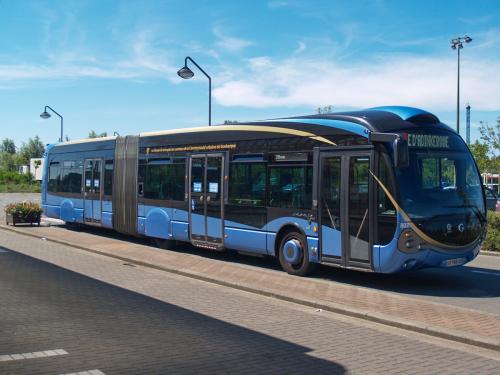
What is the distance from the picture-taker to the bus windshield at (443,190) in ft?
31.8

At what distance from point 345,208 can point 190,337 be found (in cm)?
437

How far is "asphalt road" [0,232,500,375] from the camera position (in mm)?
5844

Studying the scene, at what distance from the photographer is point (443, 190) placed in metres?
10.1

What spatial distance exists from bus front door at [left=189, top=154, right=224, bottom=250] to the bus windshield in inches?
189

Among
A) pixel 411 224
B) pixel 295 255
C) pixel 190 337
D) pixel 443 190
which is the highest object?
pixel 443 190

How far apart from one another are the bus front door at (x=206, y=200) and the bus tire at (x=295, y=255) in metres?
2.08

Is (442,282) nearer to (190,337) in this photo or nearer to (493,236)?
(493,236)

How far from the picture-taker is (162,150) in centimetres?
1563

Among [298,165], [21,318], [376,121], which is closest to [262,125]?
[298,165]

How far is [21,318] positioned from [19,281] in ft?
10.4

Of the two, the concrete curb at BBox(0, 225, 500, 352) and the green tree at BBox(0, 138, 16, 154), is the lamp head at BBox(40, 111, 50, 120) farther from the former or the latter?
the green tree at BBox(0, 138, 16, 154)

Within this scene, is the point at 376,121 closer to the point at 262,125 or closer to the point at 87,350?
the point at 262,125

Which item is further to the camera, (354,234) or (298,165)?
(298,165)

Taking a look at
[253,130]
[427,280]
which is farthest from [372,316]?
[253,130]
